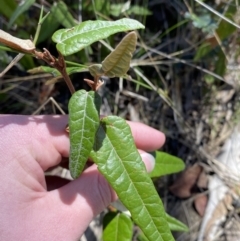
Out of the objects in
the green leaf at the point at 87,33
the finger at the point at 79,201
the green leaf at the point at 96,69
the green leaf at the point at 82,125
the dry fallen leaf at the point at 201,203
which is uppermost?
the green leaf at the point at 87,33

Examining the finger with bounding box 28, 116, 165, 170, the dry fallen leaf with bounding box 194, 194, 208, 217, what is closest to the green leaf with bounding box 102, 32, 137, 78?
the finger with bounding box 28, 116, 165, 170

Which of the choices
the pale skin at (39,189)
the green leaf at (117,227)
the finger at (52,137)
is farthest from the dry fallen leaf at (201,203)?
the finger at (52,137)

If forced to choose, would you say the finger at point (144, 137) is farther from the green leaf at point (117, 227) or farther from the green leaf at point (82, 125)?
the green leaf at point (82, 125)

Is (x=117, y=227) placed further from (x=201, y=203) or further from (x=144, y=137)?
(x=201, y=203)

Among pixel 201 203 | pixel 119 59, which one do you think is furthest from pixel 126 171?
pixel 201 203

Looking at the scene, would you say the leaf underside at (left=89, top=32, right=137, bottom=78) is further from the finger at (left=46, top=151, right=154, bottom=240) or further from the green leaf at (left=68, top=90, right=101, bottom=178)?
the finger at (left=46, top=151, right=154, bottom=240)

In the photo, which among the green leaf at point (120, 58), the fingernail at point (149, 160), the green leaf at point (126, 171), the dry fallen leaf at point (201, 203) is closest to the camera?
the green leaf at point (120, 58)
